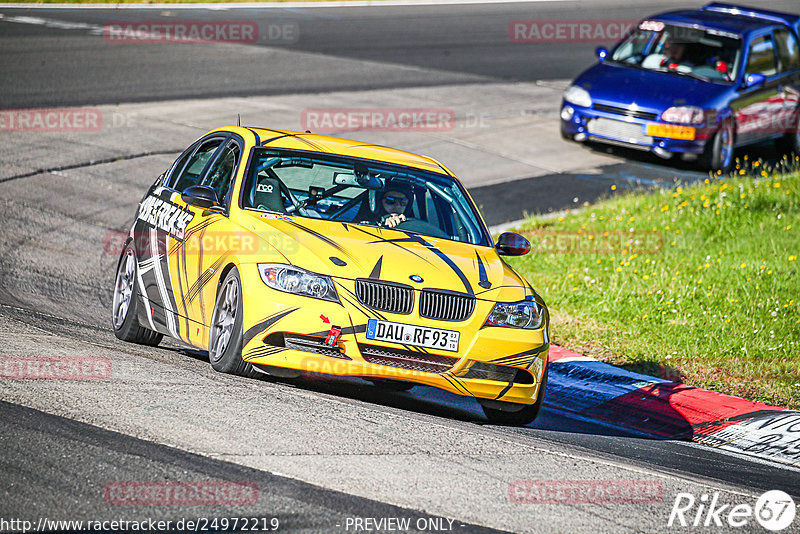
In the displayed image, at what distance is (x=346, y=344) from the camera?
6730mm

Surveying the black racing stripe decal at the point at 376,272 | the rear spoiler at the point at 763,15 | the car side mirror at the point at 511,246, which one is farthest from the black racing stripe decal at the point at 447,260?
the rear spoiler at the point at 763,15

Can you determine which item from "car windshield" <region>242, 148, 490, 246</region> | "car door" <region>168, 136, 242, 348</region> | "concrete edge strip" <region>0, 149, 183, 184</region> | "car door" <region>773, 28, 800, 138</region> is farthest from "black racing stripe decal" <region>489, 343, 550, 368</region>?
"car door" <region>773, 28, 800, 138</region>

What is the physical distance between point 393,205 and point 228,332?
1.69 m

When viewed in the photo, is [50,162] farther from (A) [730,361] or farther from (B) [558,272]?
(A) [730,361]

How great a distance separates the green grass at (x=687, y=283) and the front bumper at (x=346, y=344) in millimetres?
2918

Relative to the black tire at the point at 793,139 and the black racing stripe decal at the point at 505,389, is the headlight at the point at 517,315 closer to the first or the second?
the black racing stripe decal at the point at 505,389

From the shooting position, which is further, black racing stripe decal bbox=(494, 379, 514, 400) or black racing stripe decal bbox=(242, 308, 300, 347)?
black racing stripe decal bbox=(494, 379, 514, 400)

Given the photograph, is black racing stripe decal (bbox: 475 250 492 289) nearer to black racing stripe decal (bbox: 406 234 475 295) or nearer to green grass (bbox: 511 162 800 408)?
black racing stripe decal (bbox: 406 234 475 295)

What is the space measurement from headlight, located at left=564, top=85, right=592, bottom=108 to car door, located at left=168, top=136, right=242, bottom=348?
32.8 ft

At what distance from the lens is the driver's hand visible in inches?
313

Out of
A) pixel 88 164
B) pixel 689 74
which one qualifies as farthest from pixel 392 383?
pixel 689 74

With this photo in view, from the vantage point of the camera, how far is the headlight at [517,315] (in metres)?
7.10

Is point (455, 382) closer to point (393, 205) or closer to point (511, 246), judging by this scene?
point (511, 246)

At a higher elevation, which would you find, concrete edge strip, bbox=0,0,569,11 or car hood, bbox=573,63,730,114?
car hood, bbox=573,63,730,114
